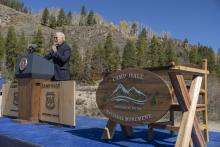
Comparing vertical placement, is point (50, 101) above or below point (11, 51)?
below

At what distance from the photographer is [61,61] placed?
17.0 feet

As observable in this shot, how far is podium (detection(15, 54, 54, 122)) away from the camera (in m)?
5.32

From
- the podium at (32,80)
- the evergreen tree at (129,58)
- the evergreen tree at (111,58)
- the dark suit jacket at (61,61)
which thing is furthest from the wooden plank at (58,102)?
the evergreen tree at (129,58)

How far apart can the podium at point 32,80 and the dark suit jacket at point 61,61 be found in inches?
4.2

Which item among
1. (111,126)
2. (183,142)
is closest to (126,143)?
(111,126)

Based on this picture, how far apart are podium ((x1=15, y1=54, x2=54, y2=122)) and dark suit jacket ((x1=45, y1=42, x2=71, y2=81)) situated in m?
0.11

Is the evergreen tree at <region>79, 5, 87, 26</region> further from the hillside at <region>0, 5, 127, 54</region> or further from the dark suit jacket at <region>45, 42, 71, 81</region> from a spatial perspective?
the dark suit jacket at <region>45, 42, 71, 81</region>

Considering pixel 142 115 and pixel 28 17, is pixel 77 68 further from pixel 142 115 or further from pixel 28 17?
pixel 28 17

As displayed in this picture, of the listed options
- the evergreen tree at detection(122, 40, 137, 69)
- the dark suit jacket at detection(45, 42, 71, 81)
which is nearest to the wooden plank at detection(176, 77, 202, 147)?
the dark suit jacket at detection(45, 42, 71, 81)

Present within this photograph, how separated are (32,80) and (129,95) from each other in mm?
2250

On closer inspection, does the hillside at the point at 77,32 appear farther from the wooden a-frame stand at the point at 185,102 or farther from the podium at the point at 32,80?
the wooden a-frame stand at the point at 185,102

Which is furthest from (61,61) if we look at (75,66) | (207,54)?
(207,54)

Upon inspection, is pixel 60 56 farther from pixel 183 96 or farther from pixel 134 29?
pixel 134 29

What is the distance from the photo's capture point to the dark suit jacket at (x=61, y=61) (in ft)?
16.7
